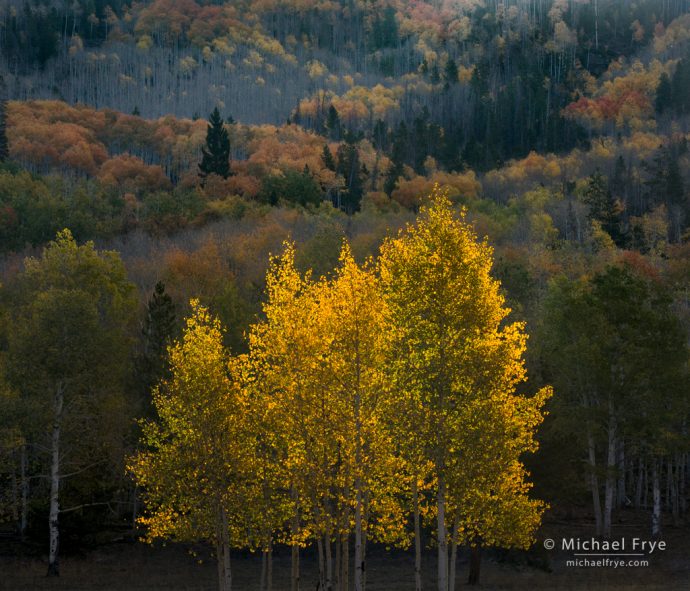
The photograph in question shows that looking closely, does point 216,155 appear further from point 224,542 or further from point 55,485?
point 224,542

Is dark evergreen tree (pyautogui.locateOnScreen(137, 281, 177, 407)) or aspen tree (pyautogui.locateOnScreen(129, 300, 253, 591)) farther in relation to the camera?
dark evergreen tree (pyautogui.locateOnScreen(137, 281, 177, 407))

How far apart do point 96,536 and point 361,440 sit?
25.2 m

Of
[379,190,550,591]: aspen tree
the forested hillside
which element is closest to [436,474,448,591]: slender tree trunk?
[379,190,550,591]: aspen tree

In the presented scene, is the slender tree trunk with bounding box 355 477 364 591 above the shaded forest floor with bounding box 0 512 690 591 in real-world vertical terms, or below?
above

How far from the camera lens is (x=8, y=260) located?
106 m

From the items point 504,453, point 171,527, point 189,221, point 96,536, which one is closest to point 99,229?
point 189,221

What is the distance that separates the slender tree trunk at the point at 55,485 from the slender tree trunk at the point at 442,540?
67.3 ft

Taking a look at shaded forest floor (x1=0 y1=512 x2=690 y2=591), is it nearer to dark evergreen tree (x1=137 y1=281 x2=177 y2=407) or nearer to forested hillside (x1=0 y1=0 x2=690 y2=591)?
forested hillside (x1=0 y1=0 x2=690 y2=591)

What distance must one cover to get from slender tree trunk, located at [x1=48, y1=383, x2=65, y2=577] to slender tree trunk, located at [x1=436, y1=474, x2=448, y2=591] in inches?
808

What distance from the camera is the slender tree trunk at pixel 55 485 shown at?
145 feet

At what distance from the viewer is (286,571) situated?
49906 mm

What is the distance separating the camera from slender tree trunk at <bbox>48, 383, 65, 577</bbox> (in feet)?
145

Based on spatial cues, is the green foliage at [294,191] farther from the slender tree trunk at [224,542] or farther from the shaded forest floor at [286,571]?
the slender tree trunk at [224,542]

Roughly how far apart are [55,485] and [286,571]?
12.7 meters
